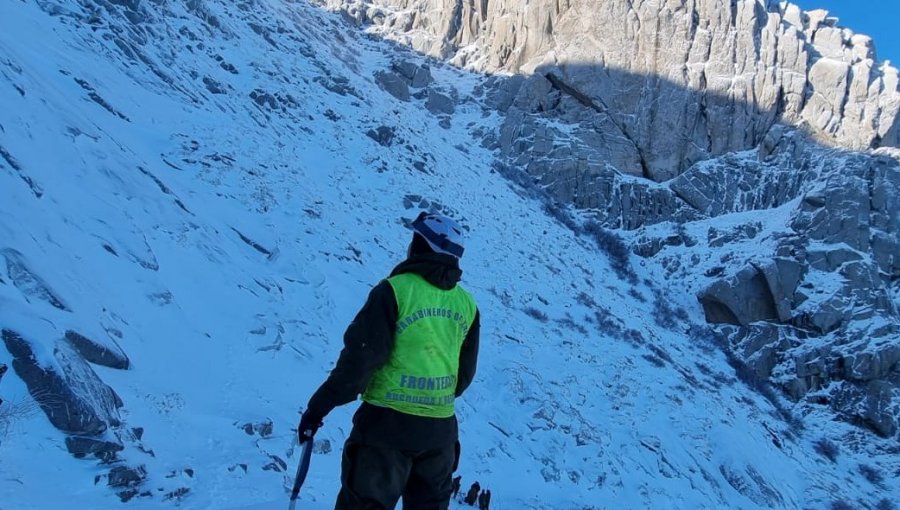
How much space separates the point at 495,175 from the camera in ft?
91.5

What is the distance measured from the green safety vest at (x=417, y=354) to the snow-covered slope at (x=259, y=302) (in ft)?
8.03

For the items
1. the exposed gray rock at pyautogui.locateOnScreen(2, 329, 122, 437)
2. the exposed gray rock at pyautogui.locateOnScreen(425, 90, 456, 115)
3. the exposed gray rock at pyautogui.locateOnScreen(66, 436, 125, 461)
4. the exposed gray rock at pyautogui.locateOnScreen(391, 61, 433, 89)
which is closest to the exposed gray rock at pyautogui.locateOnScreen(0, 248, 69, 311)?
the exposed gray rock at pyautogui.locateOnScreen(2, 329, 122, 437)

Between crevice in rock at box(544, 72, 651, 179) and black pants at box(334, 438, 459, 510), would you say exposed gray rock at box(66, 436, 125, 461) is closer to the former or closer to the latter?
black pants at box(334, 438, 459, 510)

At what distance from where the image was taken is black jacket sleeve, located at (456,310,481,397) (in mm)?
3293

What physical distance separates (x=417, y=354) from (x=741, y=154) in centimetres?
3506

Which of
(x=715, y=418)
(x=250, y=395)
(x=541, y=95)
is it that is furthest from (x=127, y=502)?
(x=541, y=95)

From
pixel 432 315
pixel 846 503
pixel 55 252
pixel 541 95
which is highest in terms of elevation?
pixel 541 95

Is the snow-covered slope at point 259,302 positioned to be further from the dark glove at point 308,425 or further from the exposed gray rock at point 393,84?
the exposed gray rock at point 393,84

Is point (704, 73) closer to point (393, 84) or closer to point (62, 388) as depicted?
point (393, 84)

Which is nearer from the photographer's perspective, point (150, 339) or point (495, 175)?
point (150, 339)

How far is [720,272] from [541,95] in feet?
50.6

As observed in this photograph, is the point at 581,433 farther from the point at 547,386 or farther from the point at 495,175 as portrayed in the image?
the point at 495,175

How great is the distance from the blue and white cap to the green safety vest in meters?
0.17

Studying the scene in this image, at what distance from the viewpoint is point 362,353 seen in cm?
276
